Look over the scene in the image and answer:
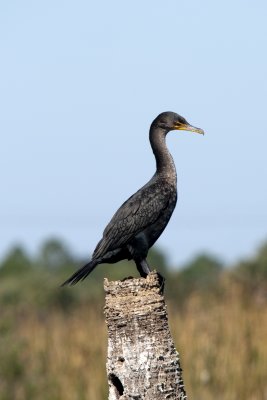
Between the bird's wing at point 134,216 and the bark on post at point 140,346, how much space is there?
195 cm

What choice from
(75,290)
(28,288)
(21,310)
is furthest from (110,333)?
(75,290)

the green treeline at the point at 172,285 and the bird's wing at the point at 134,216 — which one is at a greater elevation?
the green treeline at the point at 172,285

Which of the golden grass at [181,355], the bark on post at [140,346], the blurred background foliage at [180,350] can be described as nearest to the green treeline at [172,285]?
the blurred background foliage at [180,350]

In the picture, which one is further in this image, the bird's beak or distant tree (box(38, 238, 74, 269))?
distant tree (box(38, 238, 74, 269))

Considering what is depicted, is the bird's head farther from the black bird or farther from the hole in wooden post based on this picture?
the hole in wooden post

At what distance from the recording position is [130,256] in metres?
6.89

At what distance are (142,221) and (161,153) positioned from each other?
62cm

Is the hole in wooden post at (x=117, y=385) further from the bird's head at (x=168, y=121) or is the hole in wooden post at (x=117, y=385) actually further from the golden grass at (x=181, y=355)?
the golden grass at (x=181, y=355)

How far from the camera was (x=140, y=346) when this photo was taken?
447 cm

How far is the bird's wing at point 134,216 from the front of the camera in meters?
6.72

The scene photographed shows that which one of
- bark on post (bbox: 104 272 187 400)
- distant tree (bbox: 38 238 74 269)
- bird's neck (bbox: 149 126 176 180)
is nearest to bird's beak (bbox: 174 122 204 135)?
bird's neck (bbox: 149 126 176 180)

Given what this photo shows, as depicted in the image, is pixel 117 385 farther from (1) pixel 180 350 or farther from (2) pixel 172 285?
(2) pixel 172 285

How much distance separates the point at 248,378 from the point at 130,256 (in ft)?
17.9

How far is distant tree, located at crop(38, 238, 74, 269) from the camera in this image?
5038 cm
